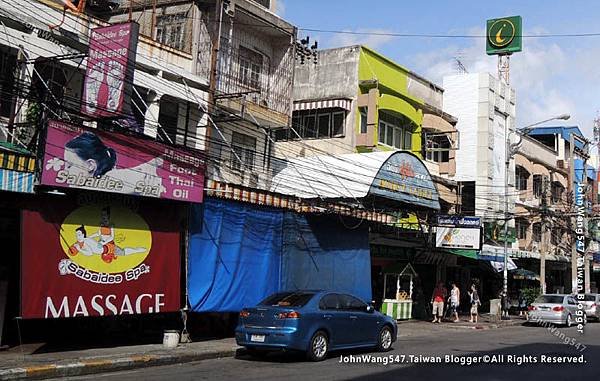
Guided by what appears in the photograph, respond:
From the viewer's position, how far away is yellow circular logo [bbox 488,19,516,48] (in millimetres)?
43938

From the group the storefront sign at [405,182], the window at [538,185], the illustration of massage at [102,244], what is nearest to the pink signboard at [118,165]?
the illustration of massage at [102,244]

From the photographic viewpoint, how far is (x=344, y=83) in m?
28.7

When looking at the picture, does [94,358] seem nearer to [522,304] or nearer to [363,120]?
[363,120]

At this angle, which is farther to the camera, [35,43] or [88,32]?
[88,32]

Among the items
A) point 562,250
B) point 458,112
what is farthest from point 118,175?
point 562,250

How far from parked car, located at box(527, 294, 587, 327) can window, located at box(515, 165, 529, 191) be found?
14109 mm

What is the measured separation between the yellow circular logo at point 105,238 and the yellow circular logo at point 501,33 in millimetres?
35422

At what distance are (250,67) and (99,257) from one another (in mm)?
9990

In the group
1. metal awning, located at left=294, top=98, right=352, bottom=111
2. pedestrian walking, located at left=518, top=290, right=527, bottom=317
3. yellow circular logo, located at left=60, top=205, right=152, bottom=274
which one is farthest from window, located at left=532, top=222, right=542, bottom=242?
yellow circular logo, located at left=60, top=205, right=152, bottom=274

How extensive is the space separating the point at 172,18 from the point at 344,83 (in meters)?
10.3

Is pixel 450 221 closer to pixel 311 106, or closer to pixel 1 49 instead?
pixel 311 106

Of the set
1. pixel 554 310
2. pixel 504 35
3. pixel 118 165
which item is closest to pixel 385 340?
pixel 118 165

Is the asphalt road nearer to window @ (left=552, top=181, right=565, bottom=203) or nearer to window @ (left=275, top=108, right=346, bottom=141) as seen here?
A: window @ (left=275, top=108, right=346, bottom=141)

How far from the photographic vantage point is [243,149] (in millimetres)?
21641
